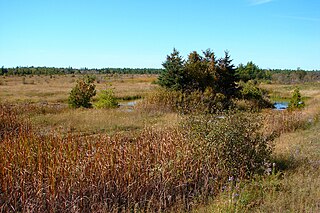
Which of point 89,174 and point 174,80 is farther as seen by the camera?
point 174,80

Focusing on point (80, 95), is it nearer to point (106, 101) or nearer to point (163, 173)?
point (106, 101)

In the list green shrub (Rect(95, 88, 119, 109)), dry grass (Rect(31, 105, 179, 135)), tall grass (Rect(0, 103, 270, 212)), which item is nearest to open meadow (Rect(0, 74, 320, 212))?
tall grass (Rect(0, 103, 270, 212))

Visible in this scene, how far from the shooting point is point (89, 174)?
4.82 m

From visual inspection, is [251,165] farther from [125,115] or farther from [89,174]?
[125,115]

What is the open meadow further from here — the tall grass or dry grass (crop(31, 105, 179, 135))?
dry grass (crop(31, 105, 179, 135))

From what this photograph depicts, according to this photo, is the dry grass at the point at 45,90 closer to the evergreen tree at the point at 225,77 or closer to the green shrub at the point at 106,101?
the green shrub at the point at 106,101

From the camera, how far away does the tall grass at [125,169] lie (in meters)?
4.43

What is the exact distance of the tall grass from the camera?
4.43m

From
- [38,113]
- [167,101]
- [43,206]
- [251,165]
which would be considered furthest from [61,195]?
[167,101]

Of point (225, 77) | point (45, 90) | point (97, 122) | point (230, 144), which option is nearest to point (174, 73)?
point (225, 77)

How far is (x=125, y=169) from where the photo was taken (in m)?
5.17

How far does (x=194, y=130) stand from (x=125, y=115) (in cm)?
904

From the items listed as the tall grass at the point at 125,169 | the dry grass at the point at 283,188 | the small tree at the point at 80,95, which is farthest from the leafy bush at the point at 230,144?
the small tree at the point at 80,95

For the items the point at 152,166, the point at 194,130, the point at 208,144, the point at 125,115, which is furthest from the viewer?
the point at 125,115
